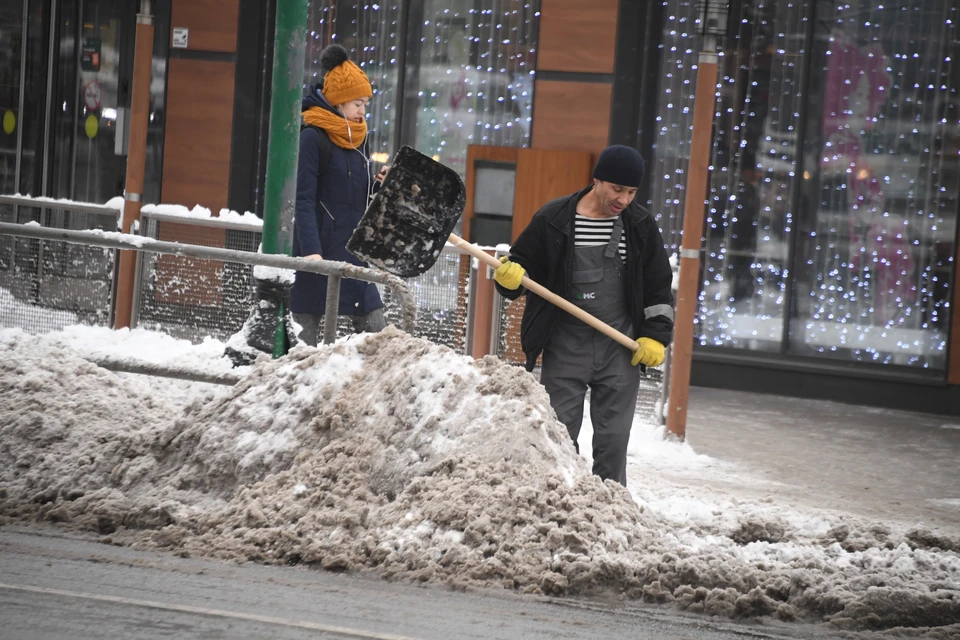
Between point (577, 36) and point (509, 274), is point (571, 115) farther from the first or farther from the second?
point (509, 274)

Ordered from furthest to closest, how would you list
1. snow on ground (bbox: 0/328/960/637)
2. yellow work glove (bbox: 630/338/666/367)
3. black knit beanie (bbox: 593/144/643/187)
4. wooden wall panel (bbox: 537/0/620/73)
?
wooden wall panel (bbox: 537/0/620/73), yellow work glove (bbox: 630/338/666/367), black knit beanie (bbox: 593/144/643/187), snow on ground (bbox: 0/328/960/637)

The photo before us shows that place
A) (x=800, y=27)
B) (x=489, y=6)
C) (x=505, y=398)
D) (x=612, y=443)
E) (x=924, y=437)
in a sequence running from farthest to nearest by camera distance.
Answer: (x=489, y=6) → (x=800, y=27) → (x=924, y=437) → (x=612, y=443) → (x=505, y=398)

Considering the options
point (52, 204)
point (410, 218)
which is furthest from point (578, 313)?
point (52, 204)

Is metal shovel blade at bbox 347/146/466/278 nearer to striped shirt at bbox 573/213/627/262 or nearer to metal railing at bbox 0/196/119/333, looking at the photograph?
striped shirt at bbox 573/213/627/262

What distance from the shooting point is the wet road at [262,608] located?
3900 millimetres

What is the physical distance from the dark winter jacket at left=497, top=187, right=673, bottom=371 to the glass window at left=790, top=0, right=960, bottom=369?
19.5 ft

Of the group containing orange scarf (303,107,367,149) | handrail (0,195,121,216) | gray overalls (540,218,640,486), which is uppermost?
orange scarf (303,107,367,149)

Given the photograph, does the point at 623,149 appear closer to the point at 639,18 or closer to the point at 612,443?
the point at 612,443

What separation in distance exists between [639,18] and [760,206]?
211 cm

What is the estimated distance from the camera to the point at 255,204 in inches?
497

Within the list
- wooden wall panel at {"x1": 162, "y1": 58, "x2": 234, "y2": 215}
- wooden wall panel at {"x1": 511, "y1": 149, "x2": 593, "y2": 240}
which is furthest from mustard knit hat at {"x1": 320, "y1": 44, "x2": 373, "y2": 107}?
wooden wall panel at {"x1": 162, "y1": 58, "x2": 234, "y2": 215}

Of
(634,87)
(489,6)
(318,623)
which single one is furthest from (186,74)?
(318,623)

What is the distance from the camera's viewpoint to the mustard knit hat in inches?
261

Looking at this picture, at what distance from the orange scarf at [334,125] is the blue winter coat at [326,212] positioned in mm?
34
